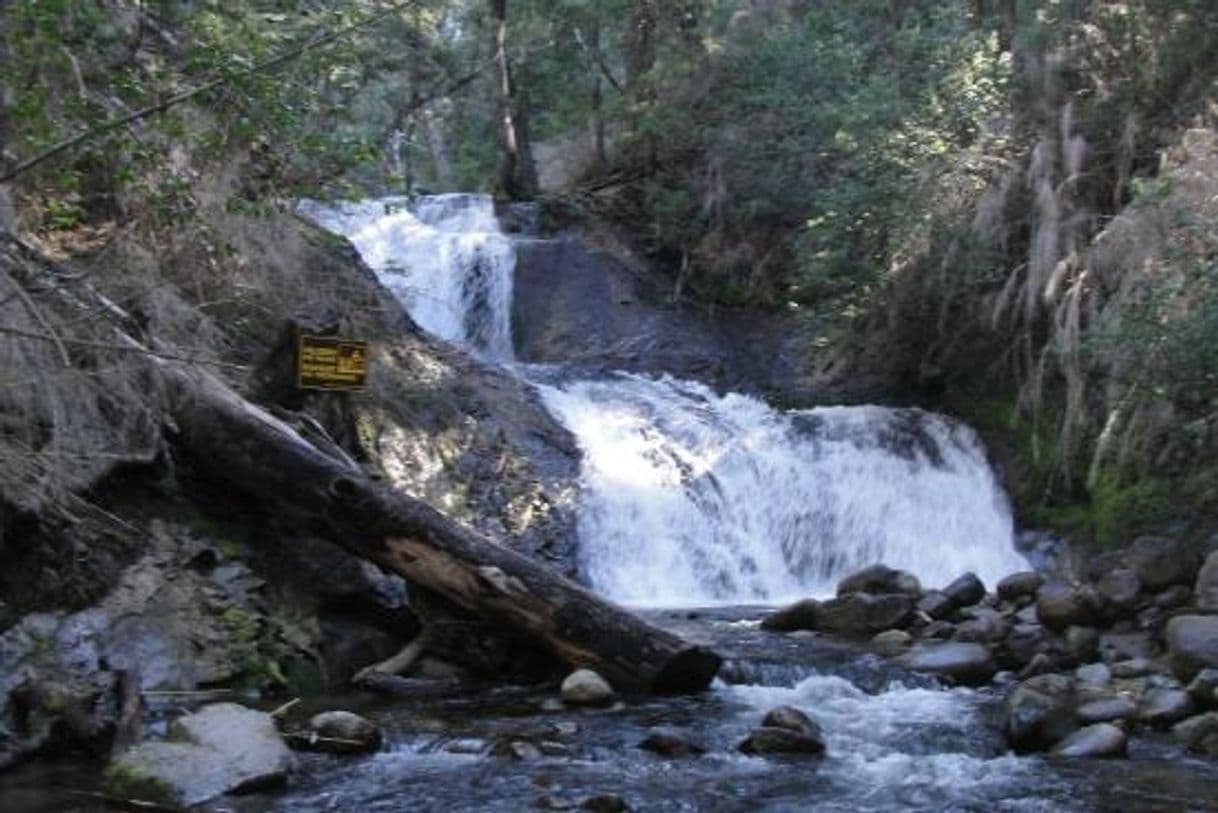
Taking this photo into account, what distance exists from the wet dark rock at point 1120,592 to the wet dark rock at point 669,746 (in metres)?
4.60

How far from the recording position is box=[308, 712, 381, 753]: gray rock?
6590 millimetres

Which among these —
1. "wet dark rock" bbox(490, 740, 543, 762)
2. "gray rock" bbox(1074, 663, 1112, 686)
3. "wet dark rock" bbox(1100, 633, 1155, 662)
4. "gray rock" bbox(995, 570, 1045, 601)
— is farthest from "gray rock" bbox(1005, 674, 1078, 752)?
"gray rock" bbox(995, 570, 1045, 601)

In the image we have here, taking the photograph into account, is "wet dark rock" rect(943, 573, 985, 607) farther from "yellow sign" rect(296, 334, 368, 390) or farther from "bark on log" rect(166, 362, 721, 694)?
"yellow sign" rect(296, 334, 368, 390)

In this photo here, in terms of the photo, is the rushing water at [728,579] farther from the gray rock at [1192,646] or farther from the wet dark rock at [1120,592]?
the wet dark rock at [1120,592]

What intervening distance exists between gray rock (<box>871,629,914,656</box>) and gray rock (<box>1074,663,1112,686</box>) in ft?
Result: 4.34

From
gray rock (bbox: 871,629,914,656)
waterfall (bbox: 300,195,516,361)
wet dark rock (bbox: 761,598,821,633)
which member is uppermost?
waterfall (bbox: 300,195,516,361)

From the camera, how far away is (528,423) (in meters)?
13.4

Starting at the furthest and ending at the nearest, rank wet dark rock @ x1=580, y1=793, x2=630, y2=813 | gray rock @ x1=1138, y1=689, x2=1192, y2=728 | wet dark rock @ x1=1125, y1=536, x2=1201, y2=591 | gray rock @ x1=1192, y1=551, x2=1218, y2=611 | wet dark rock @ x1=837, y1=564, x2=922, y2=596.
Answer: wet dark rock @ x1=837, y1=564, x2=922, y2=596 → wet dark rock @ x1=1125, y1=536, x2=1201, y2=591 → gray rock @ x1=1192, y1=551, x2=1218, y2=611 → gray rock @ x1=1138, y1=689, x2=1192, y2=728 → wet dark rock @ x1=580, y1=793, x2=630, y2=813

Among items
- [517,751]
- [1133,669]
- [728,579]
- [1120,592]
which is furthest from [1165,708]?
[728,579]

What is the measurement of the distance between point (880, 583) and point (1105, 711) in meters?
3.84

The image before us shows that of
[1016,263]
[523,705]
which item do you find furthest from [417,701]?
[1016,263]

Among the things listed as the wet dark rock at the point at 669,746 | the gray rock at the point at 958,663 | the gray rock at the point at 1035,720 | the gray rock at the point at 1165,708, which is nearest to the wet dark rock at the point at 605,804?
the wet dark rock at the point at 669,746

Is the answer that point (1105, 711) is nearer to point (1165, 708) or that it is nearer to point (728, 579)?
point (1165, 708)

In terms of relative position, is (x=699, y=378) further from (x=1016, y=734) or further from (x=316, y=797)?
(x=316, y=797)
